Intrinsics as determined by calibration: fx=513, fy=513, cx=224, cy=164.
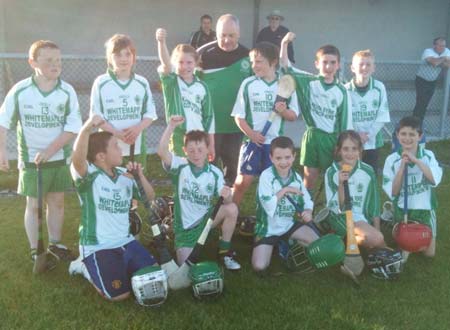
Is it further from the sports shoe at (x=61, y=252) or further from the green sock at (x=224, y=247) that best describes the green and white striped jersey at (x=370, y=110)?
the sports shoe at (x=61, y=252)

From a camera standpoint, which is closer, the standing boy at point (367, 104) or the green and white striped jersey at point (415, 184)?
the green and white striped jersey at point (415, 184)

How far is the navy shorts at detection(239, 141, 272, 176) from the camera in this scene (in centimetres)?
428

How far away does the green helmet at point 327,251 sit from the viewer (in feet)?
11.2

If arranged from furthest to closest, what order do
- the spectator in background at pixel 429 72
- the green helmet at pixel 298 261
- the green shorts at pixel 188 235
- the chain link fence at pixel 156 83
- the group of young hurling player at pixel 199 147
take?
the spectator in background at pixel 429 72, the chain link fence at pixel 156 83, the green shorts at pixel 188 235, the green helmet at pixel 298 261, the group of young hurling player at pixel 199 147

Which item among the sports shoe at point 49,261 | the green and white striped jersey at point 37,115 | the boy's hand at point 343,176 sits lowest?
the sports shoe at point 49,261

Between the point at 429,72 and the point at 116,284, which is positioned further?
the point at 429,72

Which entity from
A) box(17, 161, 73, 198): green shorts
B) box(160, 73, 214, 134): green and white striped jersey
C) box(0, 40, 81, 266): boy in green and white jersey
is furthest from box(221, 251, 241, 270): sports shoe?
box(17, 161, 73, 198): green shorts

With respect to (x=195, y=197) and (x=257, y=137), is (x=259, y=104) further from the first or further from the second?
(x=195, y=197)

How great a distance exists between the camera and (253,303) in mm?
3270

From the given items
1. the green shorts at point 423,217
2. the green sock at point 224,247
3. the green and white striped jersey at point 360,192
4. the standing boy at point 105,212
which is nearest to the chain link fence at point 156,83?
the green shorts at point 423,217

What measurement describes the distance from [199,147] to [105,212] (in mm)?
815

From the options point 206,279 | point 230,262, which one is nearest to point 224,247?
point 230,262

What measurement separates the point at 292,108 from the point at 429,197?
1.33 metres

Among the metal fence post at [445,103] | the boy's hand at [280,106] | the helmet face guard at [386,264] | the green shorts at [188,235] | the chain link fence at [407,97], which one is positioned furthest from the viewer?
the chain link fence at [407,97]
